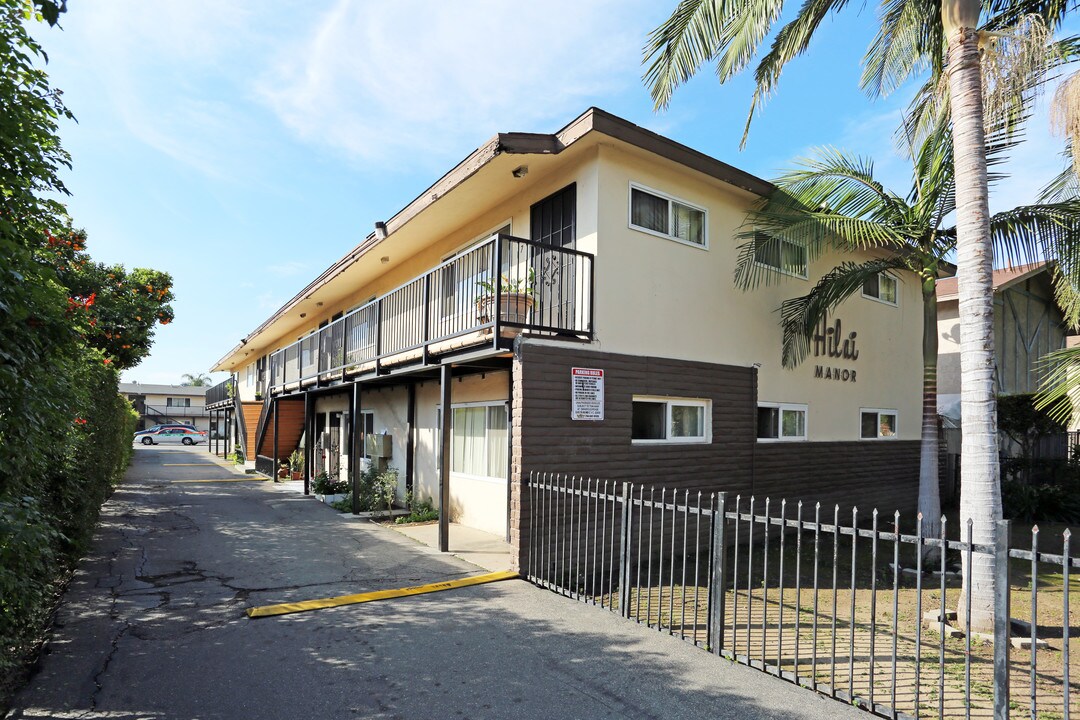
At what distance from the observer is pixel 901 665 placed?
524cm

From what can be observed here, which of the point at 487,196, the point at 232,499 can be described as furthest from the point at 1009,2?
the point at 232,499

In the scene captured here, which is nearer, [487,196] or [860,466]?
[487,196]

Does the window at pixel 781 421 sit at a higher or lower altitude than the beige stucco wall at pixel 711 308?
lower

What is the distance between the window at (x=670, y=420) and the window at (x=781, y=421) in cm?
152

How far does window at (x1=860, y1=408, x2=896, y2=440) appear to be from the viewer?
517 inches

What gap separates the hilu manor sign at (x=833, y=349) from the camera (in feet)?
39.1

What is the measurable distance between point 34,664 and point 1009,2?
39.9 feet

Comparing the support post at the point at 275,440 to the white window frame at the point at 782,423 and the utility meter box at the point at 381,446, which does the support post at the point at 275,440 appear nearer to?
the utility meter box at the point at 381,446

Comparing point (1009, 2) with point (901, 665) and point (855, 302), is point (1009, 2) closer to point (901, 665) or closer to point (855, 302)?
point (855, 302)

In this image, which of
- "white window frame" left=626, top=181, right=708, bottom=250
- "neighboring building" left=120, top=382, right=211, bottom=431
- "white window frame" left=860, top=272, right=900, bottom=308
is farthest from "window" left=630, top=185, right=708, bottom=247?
"neighboring building" left=120, top=382, right=211, bottom=431

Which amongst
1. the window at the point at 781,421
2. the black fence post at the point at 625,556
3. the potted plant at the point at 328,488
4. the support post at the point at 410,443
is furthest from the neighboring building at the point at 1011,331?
the potted plant at the point at 328,488

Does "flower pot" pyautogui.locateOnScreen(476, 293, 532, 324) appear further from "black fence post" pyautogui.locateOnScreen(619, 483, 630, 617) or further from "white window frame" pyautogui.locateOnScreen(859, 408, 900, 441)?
"white window frame" pyautogui.locateOnScreen(859, 408, 900, 441)

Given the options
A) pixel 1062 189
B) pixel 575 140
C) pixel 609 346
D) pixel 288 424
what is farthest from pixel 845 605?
pixel 288 424

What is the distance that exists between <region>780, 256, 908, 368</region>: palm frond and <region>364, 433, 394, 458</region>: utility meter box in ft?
26.6
